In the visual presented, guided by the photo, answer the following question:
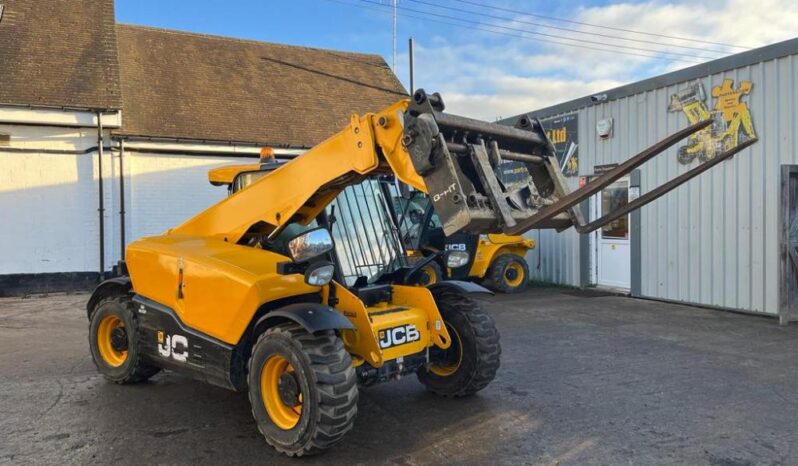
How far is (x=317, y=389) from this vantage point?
3.88 metres

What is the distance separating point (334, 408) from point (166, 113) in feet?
43.2

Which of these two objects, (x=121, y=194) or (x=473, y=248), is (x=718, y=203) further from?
(x=121, y=194)

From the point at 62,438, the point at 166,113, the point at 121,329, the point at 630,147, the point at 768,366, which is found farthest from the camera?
the point at 166,113

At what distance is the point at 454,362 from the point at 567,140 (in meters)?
9.05

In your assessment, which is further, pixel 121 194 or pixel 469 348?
pixel 121 194

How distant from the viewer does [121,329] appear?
5.88 metres

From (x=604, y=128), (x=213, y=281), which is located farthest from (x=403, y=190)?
(x=604, y=128)

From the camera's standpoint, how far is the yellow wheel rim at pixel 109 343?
19.6 ft

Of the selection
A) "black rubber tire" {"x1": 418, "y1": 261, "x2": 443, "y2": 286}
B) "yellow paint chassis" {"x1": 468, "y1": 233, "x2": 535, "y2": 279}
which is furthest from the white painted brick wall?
"black rubber tire" {"x1": 418, "y1": 261, "x2": 443, "y2": 286}

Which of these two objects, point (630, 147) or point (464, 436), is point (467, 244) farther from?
point (464, 436)

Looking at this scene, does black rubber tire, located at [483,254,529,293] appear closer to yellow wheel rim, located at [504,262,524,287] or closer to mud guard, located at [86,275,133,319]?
yellow wheel rim, located at [504,262,524,287]

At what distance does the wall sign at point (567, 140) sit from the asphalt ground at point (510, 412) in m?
5.82

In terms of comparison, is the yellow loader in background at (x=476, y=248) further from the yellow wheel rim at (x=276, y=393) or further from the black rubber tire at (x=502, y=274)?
the yellow wheel rim at (x=276, y=393)

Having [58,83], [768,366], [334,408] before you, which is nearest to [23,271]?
[58,83]
